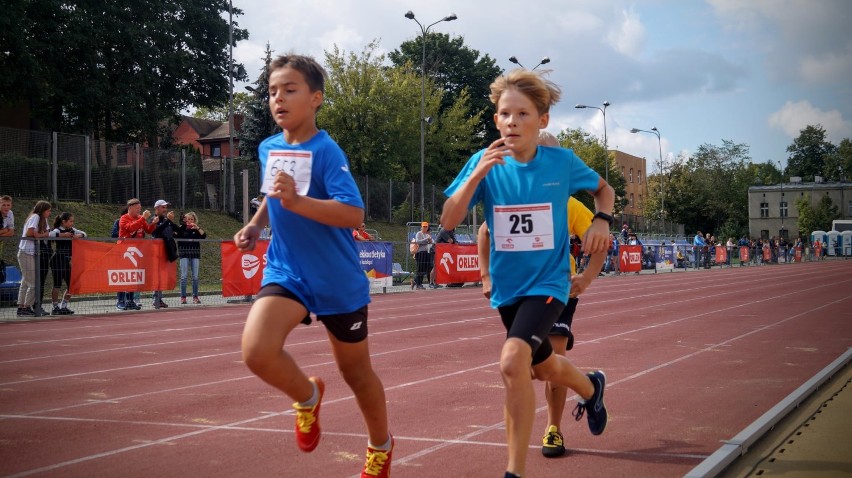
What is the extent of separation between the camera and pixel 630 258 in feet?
131

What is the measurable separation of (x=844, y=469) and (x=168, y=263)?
50.2 ft

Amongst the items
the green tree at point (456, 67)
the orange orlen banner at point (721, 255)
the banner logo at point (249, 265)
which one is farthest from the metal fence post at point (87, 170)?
the green tree at point (456, 67)

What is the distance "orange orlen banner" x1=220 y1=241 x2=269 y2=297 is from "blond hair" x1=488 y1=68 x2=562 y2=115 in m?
15.0

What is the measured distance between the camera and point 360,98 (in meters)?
54.8

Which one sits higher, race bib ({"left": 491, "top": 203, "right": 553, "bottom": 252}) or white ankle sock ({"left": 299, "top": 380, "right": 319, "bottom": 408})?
race bib ({"left": 491, "top": 203, "right": 553, "bottom": 252})

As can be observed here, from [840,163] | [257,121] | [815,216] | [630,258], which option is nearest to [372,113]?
[257,121]

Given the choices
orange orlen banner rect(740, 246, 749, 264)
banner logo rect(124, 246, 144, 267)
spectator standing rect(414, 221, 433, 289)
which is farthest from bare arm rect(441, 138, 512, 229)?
orange orlen banner rect(740, 246, 749, 264)

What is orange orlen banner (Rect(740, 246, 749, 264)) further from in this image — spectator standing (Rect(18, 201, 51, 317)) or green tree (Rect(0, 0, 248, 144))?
spectator standing (Rect(18, 201, 51, 317))

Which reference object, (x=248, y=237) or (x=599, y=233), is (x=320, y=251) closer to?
(x=248, y=237)

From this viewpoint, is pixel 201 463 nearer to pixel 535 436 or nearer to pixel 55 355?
pixel 535 436

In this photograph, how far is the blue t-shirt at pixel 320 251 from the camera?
4.23 m

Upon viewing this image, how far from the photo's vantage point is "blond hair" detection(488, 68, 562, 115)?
4.62m

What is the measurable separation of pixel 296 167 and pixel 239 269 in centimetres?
1556

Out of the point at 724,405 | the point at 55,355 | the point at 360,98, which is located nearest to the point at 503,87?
the point at 724,405
